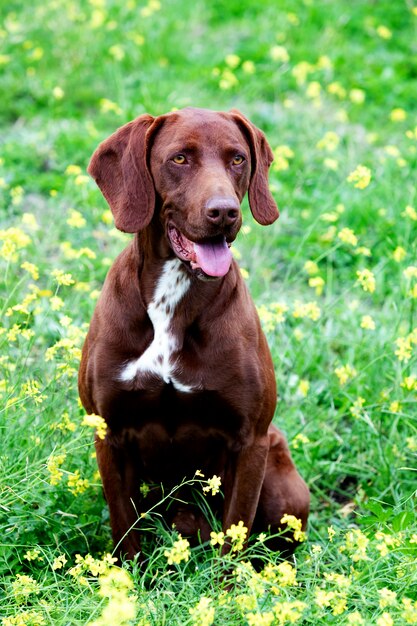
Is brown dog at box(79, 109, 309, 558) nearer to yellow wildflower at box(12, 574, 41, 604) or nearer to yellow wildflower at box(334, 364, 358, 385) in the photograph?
yellow wildflower at box(12, 574, 41, 604)

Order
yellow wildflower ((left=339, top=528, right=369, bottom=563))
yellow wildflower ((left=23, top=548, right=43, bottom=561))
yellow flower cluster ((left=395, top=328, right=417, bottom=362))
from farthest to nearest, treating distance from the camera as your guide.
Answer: yellow flower cluster ((left=395, top=328, right=417, bottom=362)) → yellow wildflower ((left=23, top=548, right=43, bottom=561)) → yellow wildflower ((left=339, top=528, right=369, bottom=563))

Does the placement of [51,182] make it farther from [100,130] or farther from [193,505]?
[193,505]

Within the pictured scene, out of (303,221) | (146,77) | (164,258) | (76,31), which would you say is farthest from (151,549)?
(76,31)

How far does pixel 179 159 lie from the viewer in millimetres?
3719

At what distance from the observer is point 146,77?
855 cm

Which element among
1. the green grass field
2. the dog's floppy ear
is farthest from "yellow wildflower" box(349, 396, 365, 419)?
the dog's floppy ear

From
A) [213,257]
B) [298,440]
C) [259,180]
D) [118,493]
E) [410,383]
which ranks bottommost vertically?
[298,440]

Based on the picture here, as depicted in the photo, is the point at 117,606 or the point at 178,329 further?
the point at 178,329

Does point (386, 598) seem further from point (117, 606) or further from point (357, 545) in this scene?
point (117, 606)

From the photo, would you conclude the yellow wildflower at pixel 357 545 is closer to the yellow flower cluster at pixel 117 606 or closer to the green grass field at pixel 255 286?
the green grass field at pixel 255 286

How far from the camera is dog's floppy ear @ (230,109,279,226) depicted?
4.00 metres

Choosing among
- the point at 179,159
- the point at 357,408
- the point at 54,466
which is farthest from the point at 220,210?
the point at 357,408

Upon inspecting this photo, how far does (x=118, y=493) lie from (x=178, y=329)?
0.74m

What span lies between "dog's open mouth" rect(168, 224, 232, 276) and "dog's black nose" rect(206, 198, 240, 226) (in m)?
0.14
